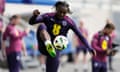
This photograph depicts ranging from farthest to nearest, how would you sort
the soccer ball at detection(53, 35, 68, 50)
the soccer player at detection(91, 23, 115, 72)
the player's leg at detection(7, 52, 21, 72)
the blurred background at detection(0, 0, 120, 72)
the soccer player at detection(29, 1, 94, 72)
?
the blurred background at detection(0, 0, 120, 72)
the player's leg at detection(7, 52, 21, 72)
the soccer player at detection(91, 23, 115, 72)
the soccer ball at detection(53, 35, 68, 50)
the soccer player at detection(29, 1, 94, 72)

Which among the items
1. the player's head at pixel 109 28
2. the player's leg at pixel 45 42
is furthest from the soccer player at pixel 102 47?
the player's leg at pixel 45 42

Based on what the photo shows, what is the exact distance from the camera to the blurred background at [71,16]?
1501 centimetres

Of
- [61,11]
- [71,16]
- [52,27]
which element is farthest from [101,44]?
[71,16]

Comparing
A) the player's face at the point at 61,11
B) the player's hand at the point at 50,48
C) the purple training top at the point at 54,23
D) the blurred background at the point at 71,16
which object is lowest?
the blurred background at the point at 71,16

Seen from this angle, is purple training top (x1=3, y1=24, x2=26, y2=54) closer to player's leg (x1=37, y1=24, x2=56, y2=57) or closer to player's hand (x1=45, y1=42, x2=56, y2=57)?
player's leg (x1=37, y1=24, x2=56, y2=57)

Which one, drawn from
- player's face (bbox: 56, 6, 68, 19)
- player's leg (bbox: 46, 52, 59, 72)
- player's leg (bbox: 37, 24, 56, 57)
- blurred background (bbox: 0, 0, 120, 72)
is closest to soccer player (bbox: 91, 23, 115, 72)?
blurred background (bbox: 0, 0, 120, 72)

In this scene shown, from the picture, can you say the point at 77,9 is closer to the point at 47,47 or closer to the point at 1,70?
the point at 1,70

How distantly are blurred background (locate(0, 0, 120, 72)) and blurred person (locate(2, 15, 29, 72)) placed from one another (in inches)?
31.7

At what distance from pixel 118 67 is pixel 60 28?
9.59 metres

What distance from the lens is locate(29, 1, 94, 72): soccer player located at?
978 centimetres

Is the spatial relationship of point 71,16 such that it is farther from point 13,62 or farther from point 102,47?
point 102,47

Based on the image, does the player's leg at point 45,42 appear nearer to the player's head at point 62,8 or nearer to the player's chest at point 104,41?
the player's head at point 62,8

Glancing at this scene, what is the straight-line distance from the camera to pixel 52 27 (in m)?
10.1

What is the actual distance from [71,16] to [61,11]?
338 inches
